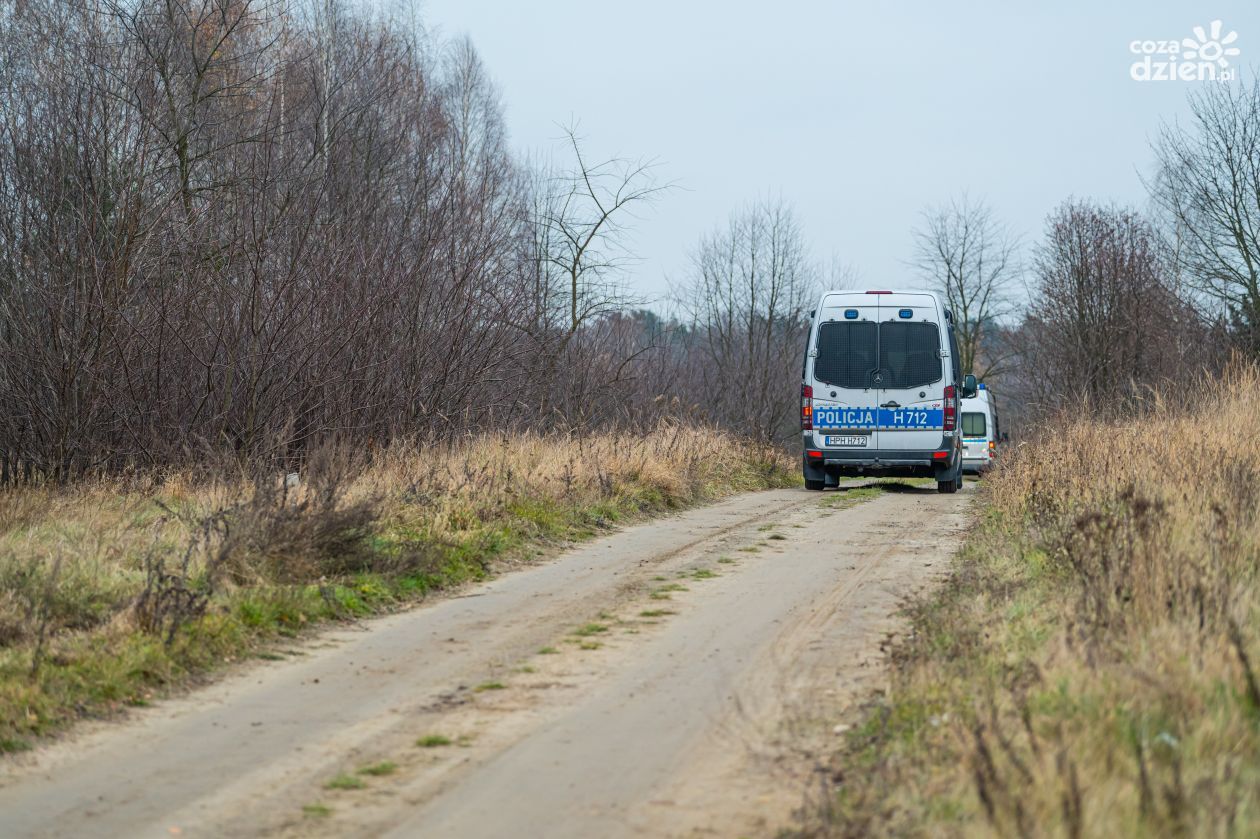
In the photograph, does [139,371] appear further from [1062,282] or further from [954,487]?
[1062,282]

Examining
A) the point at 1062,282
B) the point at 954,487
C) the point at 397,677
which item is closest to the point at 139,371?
the point at 397,677

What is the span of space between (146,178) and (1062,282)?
31.2 metres

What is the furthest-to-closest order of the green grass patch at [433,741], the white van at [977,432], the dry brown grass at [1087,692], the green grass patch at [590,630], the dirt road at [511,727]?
the white van at [977,432] < the green grass patch at [590,630] < the green grass patch at [433,741] < the dirt road at [511,727] < the dry brown grass at [1087,692]

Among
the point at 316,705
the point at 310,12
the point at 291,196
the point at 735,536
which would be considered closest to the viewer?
the point at 316,705

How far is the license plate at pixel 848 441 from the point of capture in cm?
1995

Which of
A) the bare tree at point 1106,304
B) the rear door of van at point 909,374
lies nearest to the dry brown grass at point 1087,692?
the rear door of van at point 909,374

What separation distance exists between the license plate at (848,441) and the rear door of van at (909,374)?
0.92 feet

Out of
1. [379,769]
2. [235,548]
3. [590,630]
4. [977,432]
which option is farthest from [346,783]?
[977,432]

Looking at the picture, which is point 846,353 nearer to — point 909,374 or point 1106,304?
point 909,374

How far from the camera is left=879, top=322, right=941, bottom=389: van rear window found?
1969 cm

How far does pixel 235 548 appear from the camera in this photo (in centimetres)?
841

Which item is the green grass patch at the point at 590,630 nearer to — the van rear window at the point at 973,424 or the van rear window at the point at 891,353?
the van rear window at the point at 891,353

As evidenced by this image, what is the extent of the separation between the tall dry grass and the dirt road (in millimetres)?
425

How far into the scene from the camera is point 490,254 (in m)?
18.0
